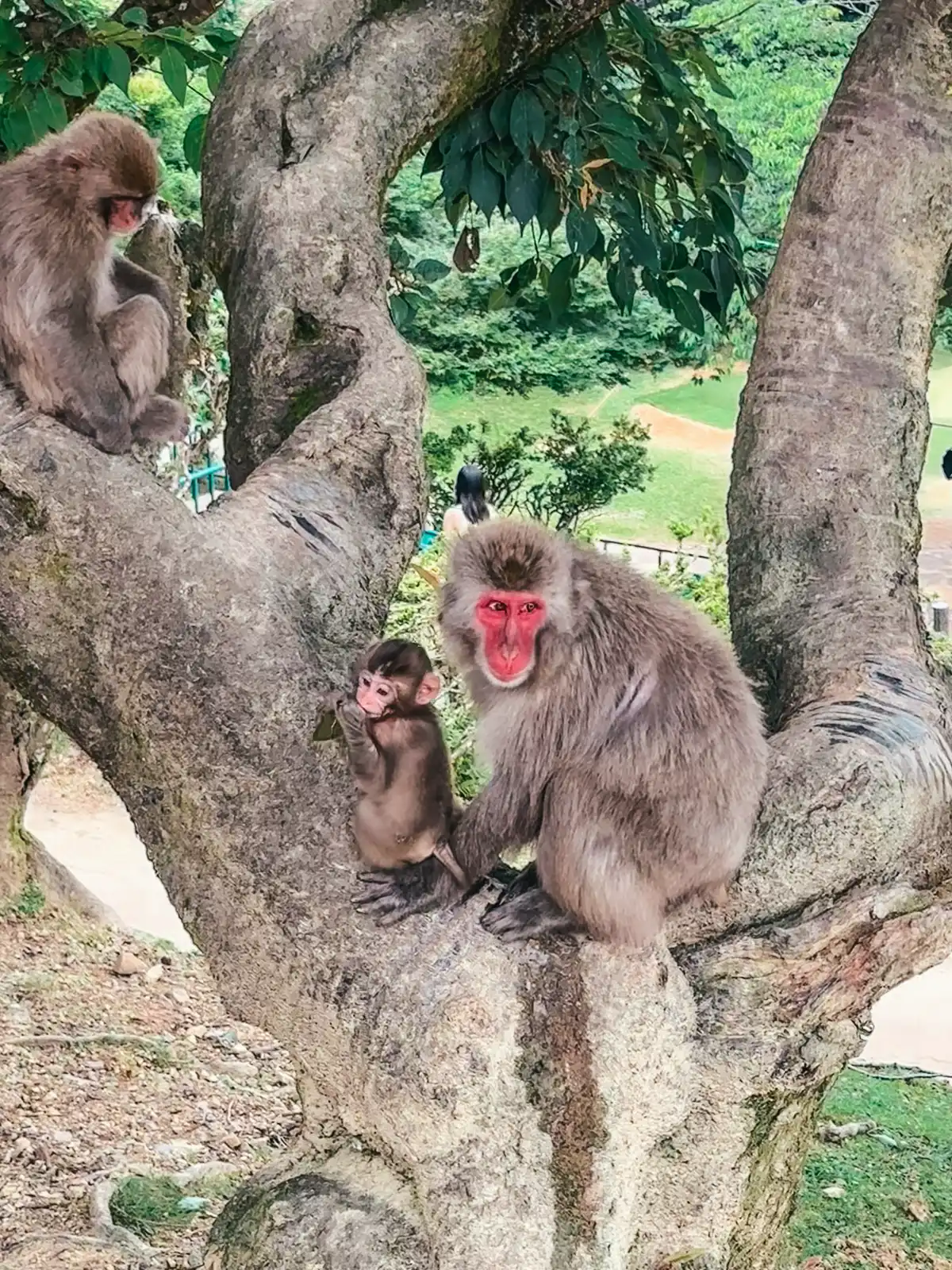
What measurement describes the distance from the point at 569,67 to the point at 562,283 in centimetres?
69

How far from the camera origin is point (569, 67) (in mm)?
4156

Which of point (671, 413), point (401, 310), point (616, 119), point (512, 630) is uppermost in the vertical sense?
point (616, 119)

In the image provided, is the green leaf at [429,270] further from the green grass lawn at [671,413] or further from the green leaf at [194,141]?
the green grass lawn at [671,413]

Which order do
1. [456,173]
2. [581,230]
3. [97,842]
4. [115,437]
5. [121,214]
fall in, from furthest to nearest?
[97,842] → [581,230] → [456,173] → [121,214] → [115,437]

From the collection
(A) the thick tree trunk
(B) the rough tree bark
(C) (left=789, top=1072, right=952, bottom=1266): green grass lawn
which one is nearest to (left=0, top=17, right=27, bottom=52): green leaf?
(B) the rough tree bark

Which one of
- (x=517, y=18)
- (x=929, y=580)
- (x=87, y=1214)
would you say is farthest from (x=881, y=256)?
(x=929, y=580)

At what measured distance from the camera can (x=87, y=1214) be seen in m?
4.15

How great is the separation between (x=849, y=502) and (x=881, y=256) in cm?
66

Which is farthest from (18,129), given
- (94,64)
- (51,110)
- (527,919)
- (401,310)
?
(527,919)

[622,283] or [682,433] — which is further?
[682,433]

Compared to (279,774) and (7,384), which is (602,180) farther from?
(279,774)

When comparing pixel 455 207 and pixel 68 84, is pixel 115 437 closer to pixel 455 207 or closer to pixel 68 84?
pixel 68 84

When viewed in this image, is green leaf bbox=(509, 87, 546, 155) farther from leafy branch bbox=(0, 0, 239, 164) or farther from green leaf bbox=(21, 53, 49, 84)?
green leaf bbox=(21, 53, 49, 84)

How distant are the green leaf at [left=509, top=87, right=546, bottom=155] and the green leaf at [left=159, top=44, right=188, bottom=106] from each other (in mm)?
906
